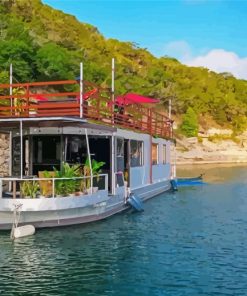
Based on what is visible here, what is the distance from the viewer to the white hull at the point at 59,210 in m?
17.0

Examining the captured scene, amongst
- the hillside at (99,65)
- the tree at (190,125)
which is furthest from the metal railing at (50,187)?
the tree at (190,125)

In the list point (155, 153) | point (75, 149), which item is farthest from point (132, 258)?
point (155, 153)

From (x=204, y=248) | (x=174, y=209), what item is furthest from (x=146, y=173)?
(x=204, y=248)

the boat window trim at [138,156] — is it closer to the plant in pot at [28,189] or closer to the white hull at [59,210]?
the white hull at [59,210]

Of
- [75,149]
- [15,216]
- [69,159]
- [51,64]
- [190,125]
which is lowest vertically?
[15,216]

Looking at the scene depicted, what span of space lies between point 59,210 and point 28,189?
1.53 metres

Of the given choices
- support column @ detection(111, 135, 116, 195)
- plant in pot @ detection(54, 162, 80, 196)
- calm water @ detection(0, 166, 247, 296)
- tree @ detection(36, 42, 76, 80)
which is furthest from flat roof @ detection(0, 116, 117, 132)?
tree @ detection(36, 42, 76, 80)

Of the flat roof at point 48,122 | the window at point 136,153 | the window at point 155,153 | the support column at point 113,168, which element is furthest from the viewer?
the window at point 155,153

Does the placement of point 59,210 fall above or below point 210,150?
below

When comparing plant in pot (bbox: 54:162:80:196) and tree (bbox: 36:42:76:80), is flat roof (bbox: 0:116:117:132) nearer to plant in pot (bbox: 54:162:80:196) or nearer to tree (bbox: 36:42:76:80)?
plant in pot (bbox: 54:162:80:196)

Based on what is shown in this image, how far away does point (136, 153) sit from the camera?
86.8 ft

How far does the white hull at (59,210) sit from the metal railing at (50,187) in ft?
0.96

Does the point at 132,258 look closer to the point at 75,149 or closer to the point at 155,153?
the point at 75,149

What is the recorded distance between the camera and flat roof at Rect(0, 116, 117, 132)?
17631 millimetres
